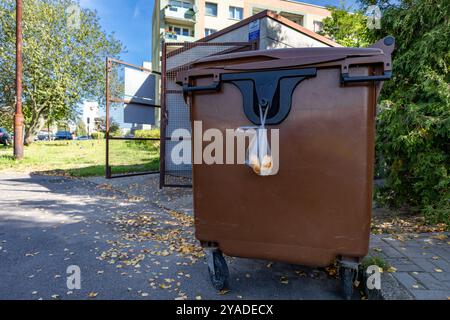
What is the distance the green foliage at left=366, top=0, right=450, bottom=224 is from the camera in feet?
12.0

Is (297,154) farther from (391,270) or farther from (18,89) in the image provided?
(18,89)

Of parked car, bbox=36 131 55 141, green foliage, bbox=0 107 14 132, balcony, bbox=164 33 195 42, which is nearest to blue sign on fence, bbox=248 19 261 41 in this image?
green foliage, bbox=0 107 14 132

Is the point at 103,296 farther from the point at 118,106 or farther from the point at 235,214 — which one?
the point at 118,106

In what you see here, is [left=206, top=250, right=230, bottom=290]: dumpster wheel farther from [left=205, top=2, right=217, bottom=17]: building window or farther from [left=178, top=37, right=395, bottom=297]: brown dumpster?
[left=205, top=2, right=217, bottom=17]: building window

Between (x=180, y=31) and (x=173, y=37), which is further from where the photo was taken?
(x=180, y=31)

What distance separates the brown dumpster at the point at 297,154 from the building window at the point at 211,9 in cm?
2844

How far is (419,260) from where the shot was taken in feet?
8.75

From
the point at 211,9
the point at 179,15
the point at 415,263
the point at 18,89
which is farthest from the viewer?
the point at 211,9

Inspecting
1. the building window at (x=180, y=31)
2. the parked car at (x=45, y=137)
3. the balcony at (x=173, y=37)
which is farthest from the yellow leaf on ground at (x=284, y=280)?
the parked car at (x=45, y=137)

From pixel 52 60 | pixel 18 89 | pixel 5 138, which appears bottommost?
pixel 5 138

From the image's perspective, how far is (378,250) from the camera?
2898 mm

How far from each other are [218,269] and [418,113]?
3.21m

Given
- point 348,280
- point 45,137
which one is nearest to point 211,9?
point 45,137

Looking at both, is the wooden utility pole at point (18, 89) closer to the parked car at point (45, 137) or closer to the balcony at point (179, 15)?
the balcony at point (179, 15)
